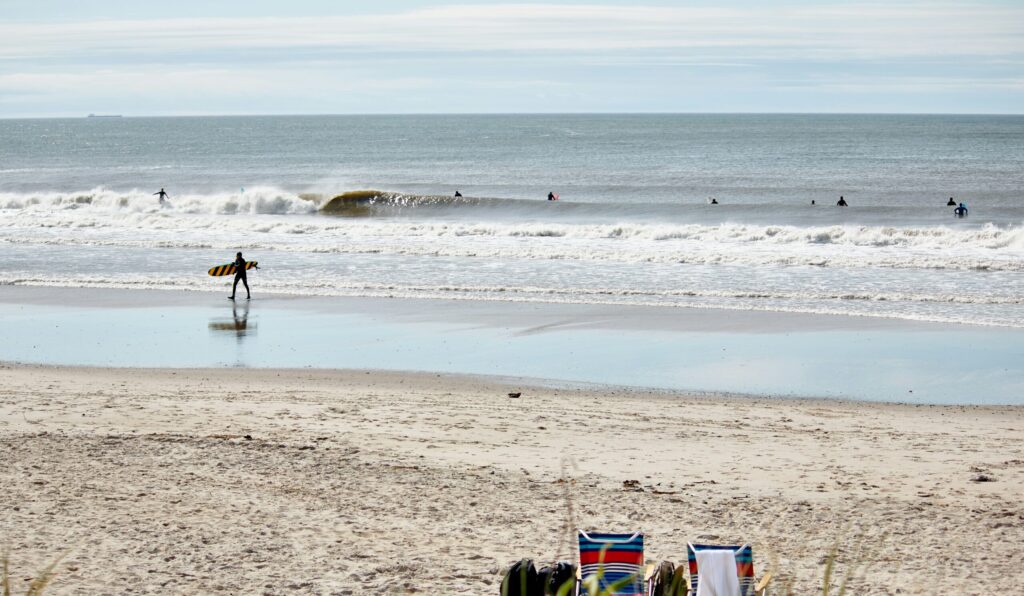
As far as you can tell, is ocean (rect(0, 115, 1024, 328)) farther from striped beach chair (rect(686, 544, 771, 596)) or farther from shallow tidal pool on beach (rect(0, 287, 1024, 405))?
striped beach chair (rect(686, 544, 771, 596))

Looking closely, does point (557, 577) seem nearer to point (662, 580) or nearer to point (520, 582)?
point (520, 582)

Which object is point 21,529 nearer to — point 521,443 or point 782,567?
point 521,443

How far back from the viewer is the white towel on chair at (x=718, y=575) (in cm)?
476

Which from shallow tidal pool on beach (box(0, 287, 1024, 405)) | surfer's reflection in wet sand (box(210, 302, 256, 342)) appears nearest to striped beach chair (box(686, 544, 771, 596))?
shallow tidal pool on beach (box(0, 287, 1024, 405))

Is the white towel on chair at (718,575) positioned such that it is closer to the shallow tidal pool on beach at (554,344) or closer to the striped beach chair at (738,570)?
the striped beach chair at (738,570)

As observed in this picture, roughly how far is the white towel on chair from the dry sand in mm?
1230

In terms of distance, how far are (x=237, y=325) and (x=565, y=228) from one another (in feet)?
63.1

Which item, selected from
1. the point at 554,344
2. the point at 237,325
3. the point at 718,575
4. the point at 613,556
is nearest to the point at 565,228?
the point at 237,325

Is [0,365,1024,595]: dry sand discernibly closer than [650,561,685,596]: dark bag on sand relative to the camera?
No

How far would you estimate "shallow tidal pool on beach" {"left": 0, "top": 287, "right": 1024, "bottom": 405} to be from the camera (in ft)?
48.8

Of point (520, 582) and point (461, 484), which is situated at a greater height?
Answer: point (520, 582)

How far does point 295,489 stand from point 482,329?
9.55 m

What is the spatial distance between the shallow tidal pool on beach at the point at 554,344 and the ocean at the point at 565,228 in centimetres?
180

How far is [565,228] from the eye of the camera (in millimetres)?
37156
